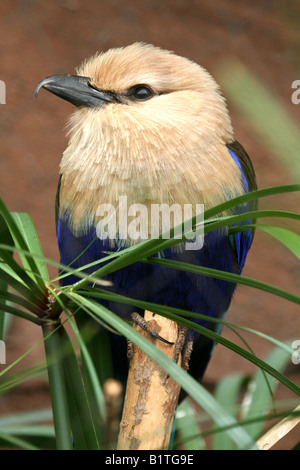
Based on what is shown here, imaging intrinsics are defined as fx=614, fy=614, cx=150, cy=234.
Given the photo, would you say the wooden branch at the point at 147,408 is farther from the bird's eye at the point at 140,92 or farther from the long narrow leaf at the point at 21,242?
the bird's eye at the point at 140,92

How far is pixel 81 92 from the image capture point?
1.06 meters

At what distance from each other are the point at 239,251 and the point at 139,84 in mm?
364

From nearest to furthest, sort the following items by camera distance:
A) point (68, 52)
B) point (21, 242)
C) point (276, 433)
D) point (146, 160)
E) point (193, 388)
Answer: point (193, 388) → point (21, 242) → point (276, 433) → point (146, 160) → point (68, 52)

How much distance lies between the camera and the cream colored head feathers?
1.00 m

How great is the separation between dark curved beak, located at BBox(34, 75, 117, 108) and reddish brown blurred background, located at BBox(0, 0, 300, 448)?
0.75 m

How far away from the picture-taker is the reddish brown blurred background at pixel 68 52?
70.0 inches

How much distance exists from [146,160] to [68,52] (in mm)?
921

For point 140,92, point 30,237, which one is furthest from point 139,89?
point 30,237

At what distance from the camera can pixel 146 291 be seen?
1073mm

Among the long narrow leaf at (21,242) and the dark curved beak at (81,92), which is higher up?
the dark curved beak at (81,92)

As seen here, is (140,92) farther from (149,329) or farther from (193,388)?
(193,388)

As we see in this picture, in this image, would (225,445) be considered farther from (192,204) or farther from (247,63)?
(247,63)

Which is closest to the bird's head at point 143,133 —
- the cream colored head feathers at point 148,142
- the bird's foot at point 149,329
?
the cream colored head feathers at point 148,142
